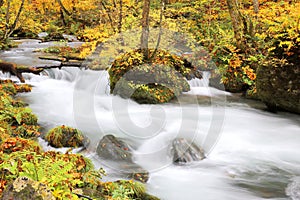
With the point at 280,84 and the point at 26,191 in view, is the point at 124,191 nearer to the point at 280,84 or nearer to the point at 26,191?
the point at 26,191

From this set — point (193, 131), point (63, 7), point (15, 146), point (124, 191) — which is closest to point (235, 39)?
point (193, 131)

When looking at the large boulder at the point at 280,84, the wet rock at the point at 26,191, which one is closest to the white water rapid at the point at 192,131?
the large boulder at the point at 280,84

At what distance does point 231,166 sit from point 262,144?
5.43 feet

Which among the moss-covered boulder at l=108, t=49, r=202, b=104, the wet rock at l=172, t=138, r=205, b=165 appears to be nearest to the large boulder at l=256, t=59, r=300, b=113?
the moss-covered boulder at l=108, t=49, r=202, b=104

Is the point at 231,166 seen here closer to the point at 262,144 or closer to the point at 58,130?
the point at 262,144

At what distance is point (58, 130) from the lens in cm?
696

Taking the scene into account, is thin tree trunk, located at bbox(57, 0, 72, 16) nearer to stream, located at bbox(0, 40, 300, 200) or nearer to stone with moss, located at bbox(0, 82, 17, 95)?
stream, located at bbox(0, 40, 300, 200)

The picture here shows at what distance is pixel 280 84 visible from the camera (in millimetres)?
8773

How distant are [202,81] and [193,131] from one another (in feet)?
15.6

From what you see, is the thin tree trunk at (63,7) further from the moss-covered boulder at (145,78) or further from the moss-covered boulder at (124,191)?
the moss-covered boulder at (124,191)

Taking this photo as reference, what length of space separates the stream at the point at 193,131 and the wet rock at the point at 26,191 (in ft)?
9.91

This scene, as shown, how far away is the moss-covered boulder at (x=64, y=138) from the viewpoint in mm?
Result: 6758

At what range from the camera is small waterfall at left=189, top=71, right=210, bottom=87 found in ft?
39.4

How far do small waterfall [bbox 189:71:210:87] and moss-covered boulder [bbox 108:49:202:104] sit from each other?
0.67m
